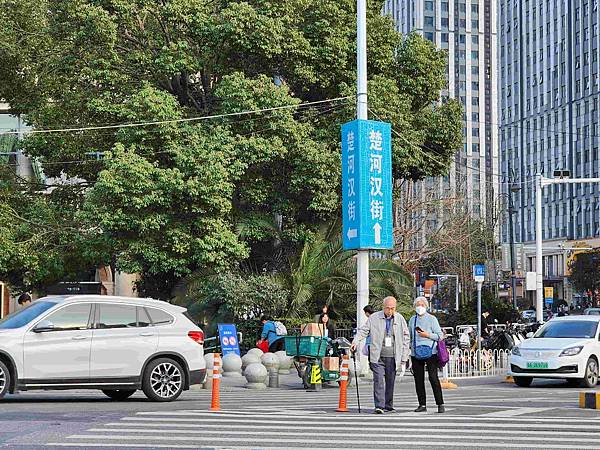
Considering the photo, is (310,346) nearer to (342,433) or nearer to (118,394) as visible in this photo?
(118,394)

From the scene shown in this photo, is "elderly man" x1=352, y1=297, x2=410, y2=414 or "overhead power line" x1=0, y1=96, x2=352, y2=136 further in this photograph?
"overhead power line" x1=0, y1=96, x2=352, y2=136

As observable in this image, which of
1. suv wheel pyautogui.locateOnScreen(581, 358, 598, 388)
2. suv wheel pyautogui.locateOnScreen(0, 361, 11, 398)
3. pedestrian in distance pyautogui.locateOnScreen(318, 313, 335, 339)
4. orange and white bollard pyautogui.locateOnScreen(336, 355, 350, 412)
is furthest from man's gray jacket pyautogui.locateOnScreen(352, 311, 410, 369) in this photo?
pedestrian in distance pyautogui.locateOnScreen(318, 313, 335, 339)

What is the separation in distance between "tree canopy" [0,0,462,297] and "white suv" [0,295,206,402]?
15.5 m

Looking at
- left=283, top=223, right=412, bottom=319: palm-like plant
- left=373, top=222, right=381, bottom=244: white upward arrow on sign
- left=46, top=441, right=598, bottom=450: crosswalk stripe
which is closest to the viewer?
left=46, top=441, right=598, bottom=450: crosswalk stripe

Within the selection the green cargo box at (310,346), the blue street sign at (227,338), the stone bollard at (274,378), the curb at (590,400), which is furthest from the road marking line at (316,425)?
the blue street sign at (227,338)

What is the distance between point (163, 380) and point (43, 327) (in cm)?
211

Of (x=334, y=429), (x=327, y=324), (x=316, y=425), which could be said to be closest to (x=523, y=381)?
(x=327, y=324)

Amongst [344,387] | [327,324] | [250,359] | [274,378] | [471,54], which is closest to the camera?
[344,387]

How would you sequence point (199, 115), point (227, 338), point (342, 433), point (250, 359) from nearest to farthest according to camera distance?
1. point (342, 433)
2. point (250, 359)
3. point (227, 338)
4. point (199, 115)

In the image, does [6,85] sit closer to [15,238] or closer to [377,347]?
[15,238]

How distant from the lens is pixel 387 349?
16.8 metres

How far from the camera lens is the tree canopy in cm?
3534

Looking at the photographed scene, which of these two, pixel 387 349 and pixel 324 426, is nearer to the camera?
pixel 324 426

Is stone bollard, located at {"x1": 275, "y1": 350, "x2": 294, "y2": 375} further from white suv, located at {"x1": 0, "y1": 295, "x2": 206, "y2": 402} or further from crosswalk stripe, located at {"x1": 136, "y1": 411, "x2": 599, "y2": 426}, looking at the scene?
crosswalk stripe, located at {"x1": 136, "y1": 411, "x2": 599, "y2": 426}
